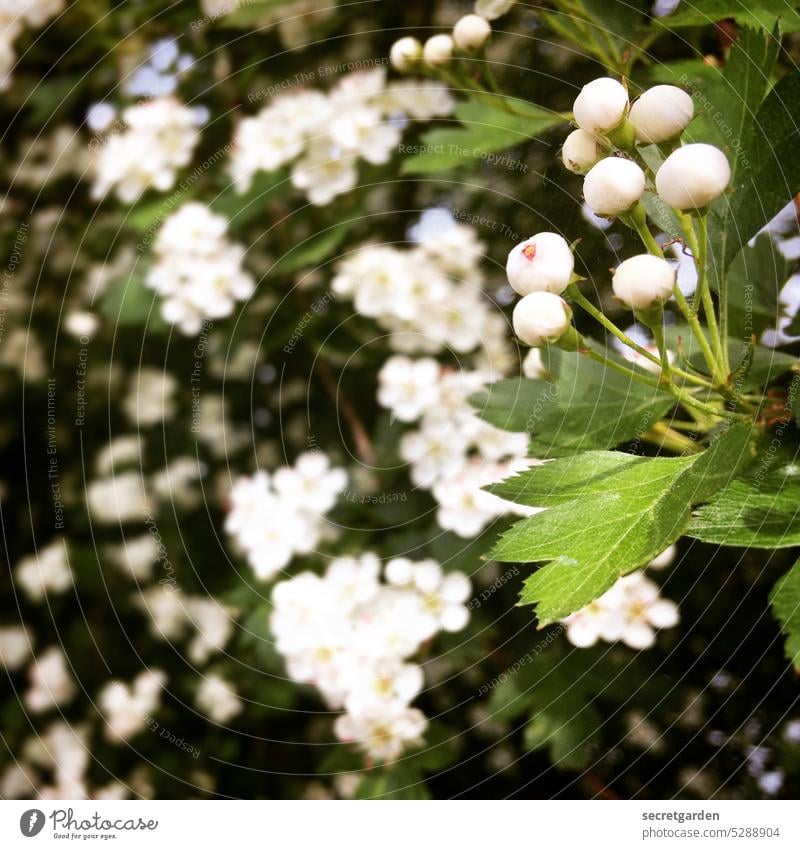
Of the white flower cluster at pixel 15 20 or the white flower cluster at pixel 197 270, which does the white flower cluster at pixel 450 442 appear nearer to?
the white flower cluster at pixel 197 270

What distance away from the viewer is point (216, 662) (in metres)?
0.74

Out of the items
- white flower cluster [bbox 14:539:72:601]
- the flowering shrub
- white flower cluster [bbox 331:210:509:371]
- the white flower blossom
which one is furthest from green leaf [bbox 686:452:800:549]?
white flower cluster [bbox 14:539:72:601]

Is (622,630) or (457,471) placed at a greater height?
(457,471)

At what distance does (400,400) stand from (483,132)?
24cm

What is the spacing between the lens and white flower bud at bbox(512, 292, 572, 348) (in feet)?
Result: 0.86

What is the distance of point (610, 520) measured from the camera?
10.4 inches

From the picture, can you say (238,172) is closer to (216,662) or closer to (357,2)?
(357,2)

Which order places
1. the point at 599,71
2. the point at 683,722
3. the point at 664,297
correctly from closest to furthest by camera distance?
the point at 664,297
the point at 599,71
the point at 683,722

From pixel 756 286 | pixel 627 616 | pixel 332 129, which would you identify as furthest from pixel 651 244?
pixel 332 129

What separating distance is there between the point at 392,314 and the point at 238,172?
0.62ft

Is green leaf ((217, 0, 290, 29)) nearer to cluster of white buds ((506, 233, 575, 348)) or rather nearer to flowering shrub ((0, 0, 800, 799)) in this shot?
flowering shrub ((0, 0, 800, 799))

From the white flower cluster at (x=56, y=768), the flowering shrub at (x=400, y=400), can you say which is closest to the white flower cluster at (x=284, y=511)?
the flowering shrub at (x=400, y=400)
